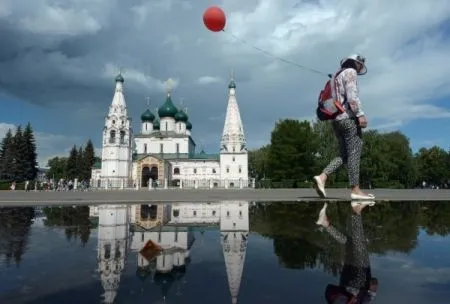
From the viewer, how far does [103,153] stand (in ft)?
226

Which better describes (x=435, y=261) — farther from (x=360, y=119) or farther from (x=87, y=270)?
(x=360, y=119)

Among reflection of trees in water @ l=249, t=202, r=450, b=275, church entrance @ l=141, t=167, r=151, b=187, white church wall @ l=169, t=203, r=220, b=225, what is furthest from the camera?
church entrance @ l=141, t=167, r=151, b=187

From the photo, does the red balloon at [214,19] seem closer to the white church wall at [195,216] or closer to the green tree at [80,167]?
the white church wall at [195,216]

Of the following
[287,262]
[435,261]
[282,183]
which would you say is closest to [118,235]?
[287,262]

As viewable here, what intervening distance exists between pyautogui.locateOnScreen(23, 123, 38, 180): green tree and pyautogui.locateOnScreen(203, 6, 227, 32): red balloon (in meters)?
61.8

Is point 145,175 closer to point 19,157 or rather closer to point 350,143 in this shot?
point 19,157

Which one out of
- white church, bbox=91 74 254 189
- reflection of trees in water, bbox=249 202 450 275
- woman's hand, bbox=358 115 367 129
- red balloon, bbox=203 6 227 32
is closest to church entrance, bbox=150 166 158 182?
white church, bbox=91 74 254 189

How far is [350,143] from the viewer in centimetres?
716

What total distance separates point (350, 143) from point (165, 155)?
230ft

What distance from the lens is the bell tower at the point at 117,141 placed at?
6750cm

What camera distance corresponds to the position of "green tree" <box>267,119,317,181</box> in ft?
188

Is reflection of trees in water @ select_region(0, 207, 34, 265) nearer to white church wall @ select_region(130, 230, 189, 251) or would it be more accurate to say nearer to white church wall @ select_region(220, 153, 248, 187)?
white church wall @ select_region(130, 230, 189, 251)

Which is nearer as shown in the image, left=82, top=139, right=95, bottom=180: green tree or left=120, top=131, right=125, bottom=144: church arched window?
left=120, top=131, right=125, bottom=144: church arched window

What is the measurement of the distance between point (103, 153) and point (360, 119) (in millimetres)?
66610
